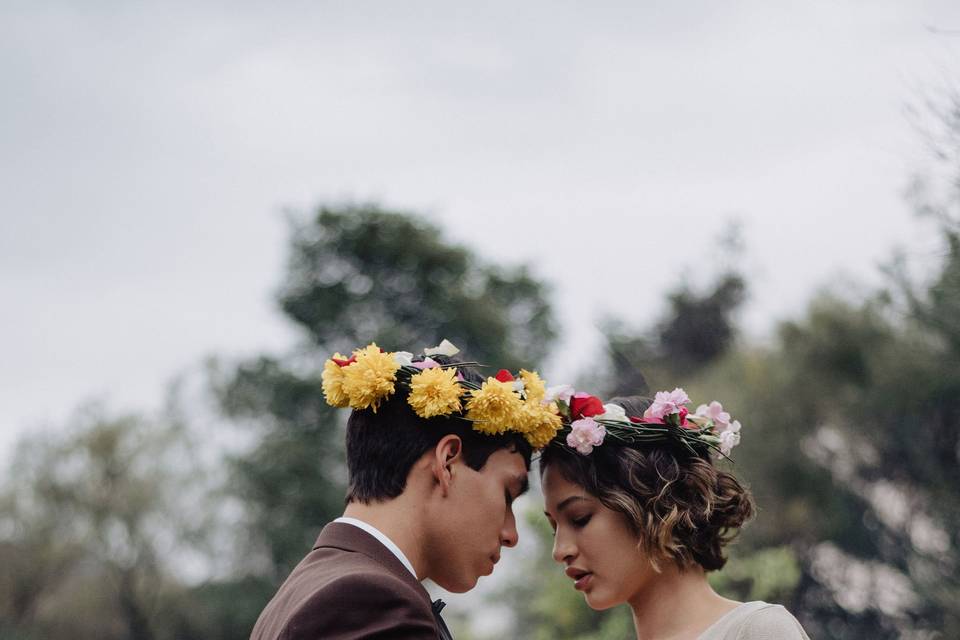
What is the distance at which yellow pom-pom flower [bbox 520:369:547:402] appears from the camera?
424 centimetres

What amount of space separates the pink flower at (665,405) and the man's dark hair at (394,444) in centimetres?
80

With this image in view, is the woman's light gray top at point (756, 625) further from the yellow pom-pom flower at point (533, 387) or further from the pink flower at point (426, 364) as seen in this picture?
the pink flower at point (426, 364)

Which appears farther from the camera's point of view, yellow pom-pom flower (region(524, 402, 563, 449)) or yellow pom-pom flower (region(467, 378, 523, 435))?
yellow pom-pom flower (region(524, 402, 563, 449))

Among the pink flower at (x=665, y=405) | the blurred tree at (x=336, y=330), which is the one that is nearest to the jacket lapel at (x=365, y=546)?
the pink flower at (x=665, y=405)

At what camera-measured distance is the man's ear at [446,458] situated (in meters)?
3.72

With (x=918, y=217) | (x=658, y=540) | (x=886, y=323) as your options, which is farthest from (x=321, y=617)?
(x=886, y=323)

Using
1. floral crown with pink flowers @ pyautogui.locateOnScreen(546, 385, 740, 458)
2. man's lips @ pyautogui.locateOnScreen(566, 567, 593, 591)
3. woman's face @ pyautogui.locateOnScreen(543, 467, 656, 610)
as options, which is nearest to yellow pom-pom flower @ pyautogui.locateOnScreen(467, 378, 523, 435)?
floral crown with pink flowers @ pyautogui.locateOnScreen(546, 385, 740, 458)

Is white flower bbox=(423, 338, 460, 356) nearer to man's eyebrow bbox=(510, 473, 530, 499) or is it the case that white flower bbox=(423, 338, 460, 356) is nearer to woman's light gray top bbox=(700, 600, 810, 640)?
man's eyebrow bbox=(510, 473, 530, 499)

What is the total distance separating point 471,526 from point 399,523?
11.2 inches

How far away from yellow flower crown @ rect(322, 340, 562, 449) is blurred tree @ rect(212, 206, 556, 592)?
23778 millimetres

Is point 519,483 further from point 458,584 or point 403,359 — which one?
point 403,359

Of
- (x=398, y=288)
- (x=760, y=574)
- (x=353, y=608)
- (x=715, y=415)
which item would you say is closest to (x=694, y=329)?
(x=398, y=288)

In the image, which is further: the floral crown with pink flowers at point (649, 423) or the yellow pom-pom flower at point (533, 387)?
the floral crown with pink flowers at point (649, 423)

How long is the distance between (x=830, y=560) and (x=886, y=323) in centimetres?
584
